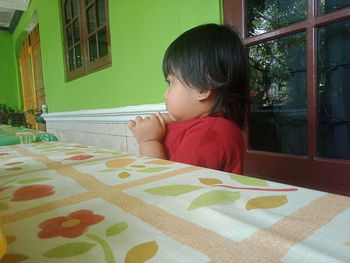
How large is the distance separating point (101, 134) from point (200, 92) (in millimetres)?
1683

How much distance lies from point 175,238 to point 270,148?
0.98 metres

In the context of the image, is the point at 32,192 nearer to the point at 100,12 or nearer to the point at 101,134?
the point at 101,134

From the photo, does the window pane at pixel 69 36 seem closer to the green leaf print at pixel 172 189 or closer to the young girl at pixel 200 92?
the young girl at pixel 200 92

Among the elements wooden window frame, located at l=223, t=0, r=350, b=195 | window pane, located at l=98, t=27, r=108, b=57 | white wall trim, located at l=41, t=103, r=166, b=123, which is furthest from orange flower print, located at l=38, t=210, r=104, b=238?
window pane, located at l=98, t=27, r=108, b=57

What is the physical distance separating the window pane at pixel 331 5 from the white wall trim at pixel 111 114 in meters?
0.83

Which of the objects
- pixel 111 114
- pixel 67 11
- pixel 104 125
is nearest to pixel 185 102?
pixel 111 114

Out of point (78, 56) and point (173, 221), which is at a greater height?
point (78, 56)

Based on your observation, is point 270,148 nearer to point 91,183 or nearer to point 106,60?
point 91,183

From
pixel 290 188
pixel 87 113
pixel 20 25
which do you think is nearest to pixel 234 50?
pixel 290 188

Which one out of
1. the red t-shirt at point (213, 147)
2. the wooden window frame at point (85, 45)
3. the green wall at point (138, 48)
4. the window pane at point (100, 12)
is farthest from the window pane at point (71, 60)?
the red t-shirt at point (213, 147)

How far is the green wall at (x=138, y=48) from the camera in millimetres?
1197

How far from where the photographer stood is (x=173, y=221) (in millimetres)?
187

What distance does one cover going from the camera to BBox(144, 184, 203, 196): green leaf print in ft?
0.83

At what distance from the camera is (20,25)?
4.38 m
